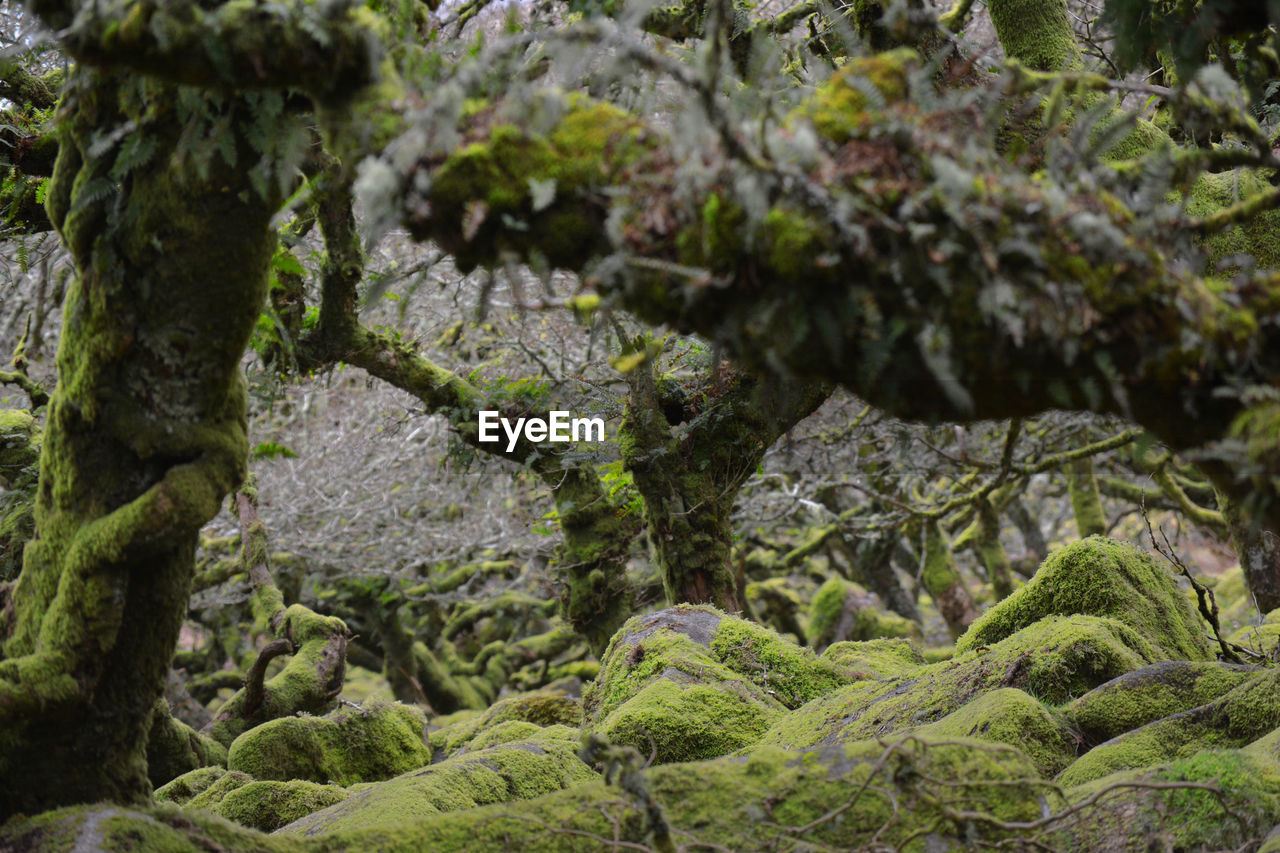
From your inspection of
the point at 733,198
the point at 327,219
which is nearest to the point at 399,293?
the point at 327,219

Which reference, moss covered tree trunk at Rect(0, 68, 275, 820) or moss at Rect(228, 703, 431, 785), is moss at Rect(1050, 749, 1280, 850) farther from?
moss at Rect(228, 703, 431, 785)

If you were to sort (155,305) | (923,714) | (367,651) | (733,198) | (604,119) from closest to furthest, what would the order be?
(733,198) → (604,119) → (155,305) → (923,714) → (367,651)

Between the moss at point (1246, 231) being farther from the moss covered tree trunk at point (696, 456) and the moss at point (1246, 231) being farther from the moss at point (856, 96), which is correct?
the moss at point (856, 96)

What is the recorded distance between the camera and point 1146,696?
4188 mm

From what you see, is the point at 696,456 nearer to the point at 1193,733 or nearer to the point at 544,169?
the point at 1193,733

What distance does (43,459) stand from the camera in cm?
337

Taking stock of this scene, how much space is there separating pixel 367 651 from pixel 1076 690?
40.2 feet

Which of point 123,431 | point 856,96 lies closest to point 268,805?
point 123,431

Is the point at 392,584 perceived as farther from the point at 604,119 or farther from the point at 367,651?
the point at 604,119

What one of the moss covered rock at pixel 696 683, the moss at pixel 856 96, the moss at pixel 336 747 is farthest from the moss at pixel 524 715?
the moss at pixel 856 96

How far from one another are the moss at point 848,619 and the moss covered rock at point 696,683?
20.6 feet

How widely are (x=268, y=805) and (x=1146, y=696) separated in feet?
14.1

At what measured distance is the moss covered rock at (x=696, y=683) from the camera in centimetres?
482

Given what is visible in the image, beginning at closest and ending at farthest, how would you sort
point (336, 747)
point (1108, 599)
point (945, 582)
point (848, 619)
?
point (1108, 599), point (336, 747), point (945, 582), point (848, 619)
